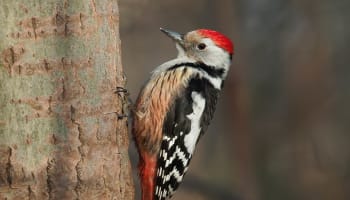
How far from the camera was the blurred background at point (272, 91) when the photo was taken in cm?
838

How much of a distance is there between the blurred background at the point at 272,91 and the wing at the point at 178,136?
341 centimetres

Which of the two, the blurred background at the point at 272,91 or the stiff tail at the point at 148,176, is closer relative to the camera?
the stiff tail at the point at 148,176

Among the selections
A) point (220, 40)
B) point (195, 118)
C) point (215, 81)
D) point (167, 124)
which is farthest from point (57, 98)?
point (220, 40)

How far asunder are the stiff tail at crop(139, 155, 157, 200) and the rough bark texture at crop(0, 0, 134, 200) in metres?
0.76

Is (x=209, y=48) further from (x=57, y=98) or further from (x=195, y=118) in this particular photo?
(x=57, y=98)

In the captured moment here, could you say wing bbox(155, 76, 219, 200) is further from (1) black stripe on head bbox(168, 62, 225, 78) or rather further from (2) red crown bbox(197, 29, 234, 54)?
(2) red crown bbox(197, 29, 234, 54)

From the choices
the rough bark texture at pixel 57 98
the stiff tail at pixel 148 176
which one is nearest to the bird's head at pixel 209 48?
the stiff tail at pixel 148 176

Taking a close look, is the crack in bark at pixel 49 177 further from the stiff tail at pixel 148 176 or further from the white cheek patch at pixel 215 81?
the white cheek patch at pixel 215 81

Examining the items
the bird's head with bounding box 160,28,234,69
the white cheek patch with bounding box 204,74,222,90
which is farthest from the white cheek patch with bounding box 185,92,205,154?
the bird's head with bounding box 160,28,234,69

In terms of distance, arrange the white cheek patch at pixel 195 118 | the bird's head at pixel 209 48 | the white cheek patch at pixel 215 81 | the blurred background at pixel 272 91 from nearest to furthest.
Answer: the white cheek patch at pixel 195 118
the white cheek patch at pixel 215 81
the bird's head at pixel 209 48
the blurred background at pixel 272 91

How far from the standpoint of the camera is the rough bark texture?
11.9ft

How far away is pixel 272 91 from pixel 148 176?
4483 mm

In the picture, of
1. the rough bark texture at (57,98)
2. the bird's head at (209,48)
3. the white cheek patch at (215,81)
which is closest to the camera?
the rough bark texture at (57,98)

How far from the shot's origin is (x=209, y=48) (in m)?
5.14
